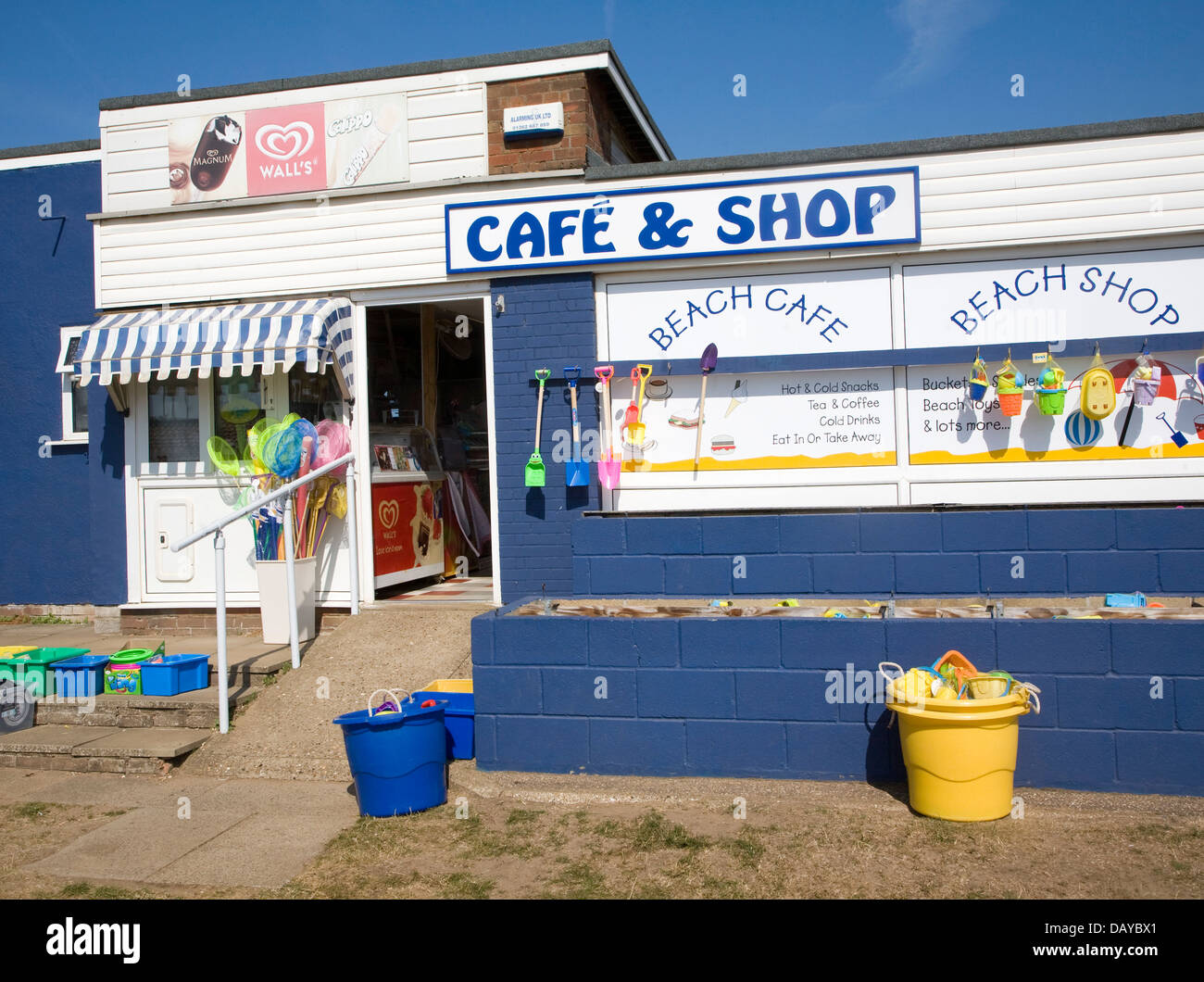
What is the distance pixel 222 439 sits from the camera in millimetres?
8938

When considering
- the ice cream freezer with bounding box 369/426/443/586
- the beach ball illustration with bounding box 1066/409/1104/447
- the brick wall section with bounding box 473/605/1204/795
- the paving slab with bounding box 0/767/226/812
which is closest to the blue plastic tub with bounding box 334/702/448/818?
the brick wall section with bounding box 473/605/1204/795

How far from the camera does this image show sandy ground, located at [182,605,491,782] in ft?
20.9

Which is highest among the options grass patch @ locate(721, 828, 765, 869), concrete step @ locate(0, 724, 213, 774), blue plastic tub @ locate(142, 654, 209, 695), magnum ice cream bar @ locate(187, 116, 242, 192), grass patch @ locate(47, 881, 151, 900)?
magnum ice cream bar @ locate(187, 116, 242, 192)

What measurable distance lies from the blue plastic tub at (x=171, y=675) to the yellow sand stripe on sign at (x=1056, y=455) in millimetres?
5625

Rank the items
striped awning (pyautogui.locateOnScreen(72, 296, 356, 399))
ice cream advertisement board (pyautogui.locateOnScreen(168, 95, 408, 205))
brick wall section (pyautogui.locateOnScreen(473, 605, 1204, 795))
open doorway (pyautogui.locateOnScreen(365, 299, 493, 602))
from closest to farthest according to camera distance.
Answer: brick wall section (pyautogui.locateOnScreen(473, 605, 1204, 795))
striped awning (pyautogui.locateOnScreen(72, 296, 356, 399))
ice cream advertisement board (pyautogui.locateOnScreen(168, 95, 408, 205))
open doorway (pyautogui.locateOnScreen(365, 299, 493, 602))

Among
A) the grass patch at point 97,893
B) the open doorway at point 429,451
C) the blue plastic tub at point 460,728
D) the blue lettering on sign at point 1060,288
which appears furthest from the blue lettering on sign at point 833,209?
the grass patch at point 97,893

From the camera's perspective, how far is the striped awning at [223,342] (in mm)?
8117

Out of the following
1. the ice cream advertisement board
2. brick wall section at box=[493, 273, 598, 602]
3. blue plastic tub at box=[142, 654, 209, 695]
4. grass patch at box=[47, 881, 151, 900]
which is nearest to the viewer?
grass patch at box=[47, 881, 151, 900]

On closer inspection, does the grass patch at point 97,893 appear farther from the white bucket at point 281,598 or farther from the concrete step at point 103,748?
the white bucket at point 281,598

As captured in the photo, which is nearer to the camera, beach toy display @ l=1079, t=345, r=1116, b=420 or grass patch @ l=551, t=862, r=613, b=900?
grass patch @ l=551, t=862, r=613, b=900

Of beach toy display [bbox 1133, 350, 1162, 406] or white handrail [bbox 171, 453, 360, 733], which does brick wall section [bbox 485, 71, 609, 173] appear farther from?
beach toy display [bbox 1133, 350, 1162, 406]

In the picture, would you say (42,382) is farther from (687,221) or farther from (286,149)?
(687,221)

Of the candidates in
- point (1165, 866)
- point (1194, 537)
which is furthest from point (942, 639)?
point (1194, 537)

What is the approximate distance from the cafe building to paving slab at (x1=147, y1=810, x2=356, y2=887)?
5.90 ft
